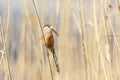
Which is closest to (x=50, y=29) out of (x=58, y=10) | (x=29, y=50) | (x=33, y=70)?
(x=58, y=10)

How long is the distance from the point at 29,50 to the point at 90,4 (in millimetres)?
434

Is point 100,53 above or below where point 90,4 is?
below

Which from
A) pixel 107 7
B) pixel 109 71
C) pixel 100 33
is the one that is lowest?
pixel 109 71

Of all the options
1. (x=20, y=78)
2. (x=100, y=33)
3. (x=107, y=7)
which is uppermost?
(x=107, y=7)

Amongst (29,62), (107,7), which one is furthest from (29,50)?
(107,7)

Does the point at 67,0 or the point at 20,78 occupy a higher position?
the point at 67,0

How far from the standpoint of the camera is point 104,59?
1.25 meters

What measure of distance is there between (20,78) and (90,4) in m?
0.50

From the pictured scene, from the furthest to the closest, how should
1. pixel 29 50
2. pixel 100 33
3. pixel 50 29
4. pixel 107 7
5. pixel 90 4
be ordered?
pixel 29 50 → pixel 90 4 → pixel 100 33 → pixel 107 7 → pixel 50 29

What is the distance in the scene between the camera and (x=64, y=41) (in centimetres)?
156

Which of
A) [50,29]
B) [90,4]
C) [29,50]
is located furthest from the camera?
[29,50]

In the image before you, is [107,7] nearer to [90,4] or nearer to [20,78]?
[90,4]

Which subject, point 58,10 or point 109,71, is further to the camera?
point 58,10

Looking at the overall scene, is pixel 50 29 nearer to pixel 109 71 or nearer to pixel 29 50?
pixel 109 71
